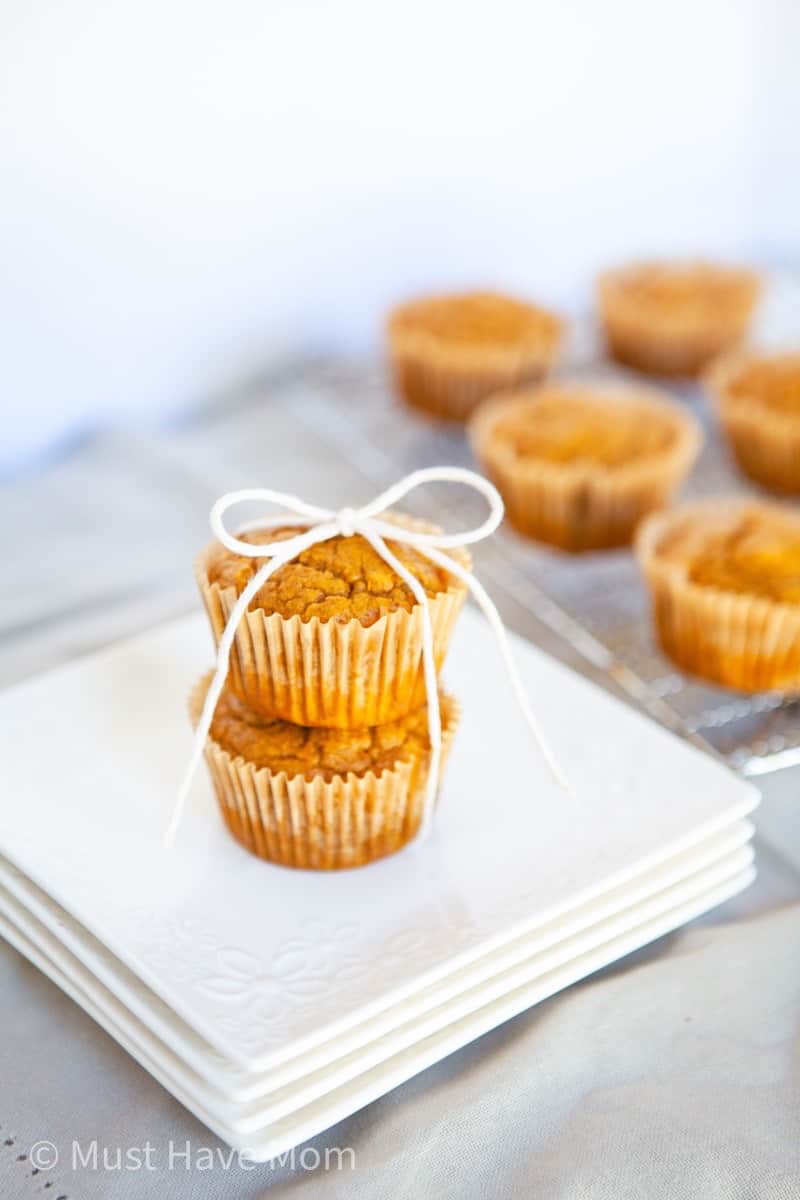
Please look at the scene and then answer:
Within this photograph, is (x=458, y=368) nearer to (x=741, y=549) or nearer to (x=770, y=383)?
(x=770, y=383)

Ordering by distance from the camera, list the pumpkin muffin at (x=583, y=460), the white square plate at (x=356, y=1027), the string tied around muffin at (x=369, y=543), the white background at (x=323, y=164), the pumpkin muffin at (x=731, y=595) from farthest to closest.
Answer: the white background at (x=323, y=164)
the pumpkin muffin at (x=583, y=460)
the pumpkin muffin at (x=731, y=595)
the string tied around muffin at (x=369, y=543)
the white square plate at (x=356, y=1027)

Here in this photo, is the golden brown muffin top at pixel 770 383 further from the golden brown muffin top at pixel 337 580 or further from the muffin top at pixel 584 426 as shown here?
the golden brown muffin top at pixel 337 580

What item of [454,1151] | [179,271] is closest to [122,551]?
[179,271]

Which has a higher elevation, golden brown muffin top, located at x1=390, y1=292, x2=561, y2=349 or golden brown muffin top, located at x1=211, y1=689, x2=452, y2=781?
golden brown muffin top, located at x1=211, y1=689, x2=452, y2=781

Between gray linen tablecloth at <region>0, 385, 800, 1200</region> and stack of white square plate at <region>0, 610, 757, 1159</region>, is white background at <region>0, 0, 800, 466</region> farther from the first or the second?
gray linen tablecloth at <region>0, 385, 800, 1200</region>

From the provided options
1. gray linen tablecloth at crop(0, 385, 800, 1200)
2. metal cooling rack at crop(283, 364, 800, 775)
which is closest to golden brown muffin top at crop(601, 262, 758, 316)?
metal cooling rack at crop(283, 364, 800, 775)

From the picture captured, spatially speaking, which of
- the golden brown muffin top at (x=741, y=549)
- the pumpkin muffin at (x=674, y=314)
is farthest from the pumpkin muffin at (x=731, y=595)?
the pumpkin muffin at (x=674, y=314)

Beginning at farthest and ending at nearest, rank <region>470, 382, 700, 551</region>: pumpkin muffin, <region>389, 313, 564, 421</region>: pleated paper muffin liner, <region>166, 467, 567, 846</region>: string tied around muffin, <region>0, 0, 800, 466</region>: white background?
<region>389, 313, 564, 421</region>: pleated paper muffin liner, <region>0, 0, 800, 466</region>: white background, <region>470, 382, 700, 551</region>: pumpkin muffin, <region>166, 467, 567, 846</region>: string tied around muffin
